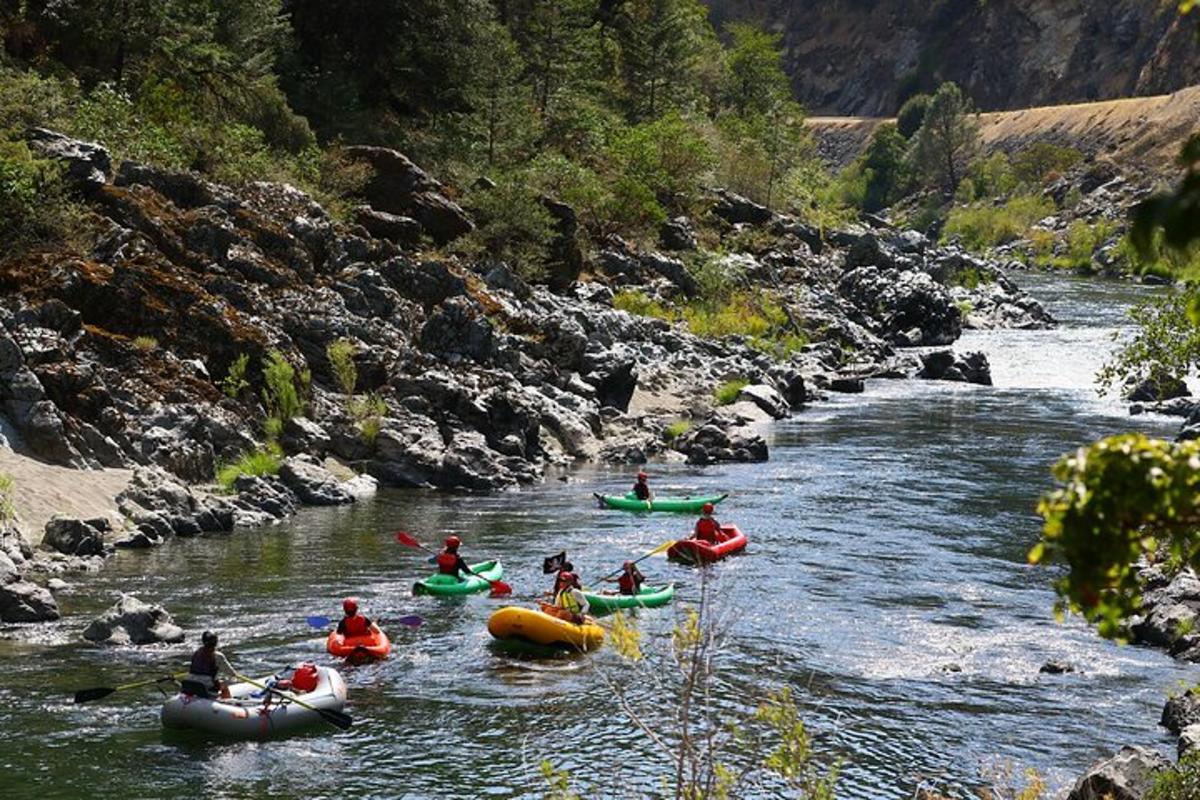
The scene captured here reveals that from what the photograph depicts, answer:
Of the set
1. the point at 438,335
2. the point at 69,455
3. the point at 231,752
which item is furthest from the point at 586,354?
→ the point at 231,752

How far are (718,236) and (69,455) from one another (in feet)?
147

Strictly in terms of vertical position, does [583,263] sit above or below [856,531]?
above

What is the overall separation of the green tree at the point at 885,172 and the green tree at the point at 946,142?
8.26ft

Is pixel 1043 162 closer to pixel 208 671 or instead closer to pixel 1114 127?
pixel 1114 127

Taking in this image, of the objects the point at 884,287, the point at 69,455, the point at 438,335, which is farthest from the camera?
the point at 884,287

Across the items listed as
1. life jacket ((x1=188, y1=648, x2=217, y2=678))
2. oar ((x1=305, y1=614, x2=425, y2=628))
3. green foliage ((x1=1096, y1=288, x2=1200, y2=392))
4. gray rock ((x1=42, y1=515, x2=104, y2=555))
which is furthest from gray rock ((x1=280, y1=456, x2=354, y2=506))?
green foliage ((x1=1096, y1=288, x2=1200, y2=392))

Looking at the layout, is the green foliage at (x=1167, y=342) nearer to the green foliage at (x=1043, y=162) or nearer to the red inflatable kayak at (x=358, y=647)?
the red inflatable kayak at (x=358, y=647)

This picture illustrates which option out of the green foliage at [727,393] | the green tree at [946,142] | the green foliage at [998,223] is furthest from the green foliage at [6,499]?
the green tree at [946,142]

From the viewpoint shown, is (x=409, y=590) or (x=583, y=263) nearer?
(x=409, y=590)

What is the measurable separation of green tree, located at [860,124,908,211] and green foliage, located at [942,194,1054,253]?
68.3 ft

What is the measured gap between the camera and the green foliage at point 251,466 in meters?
28.2

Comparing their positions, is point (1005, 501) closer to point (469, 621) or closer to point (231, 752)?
point (469, 621)

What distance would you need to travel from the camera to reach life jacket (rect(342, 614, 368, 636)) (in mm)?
18781

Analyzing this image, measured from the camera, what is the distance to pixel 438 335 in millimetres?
36500
